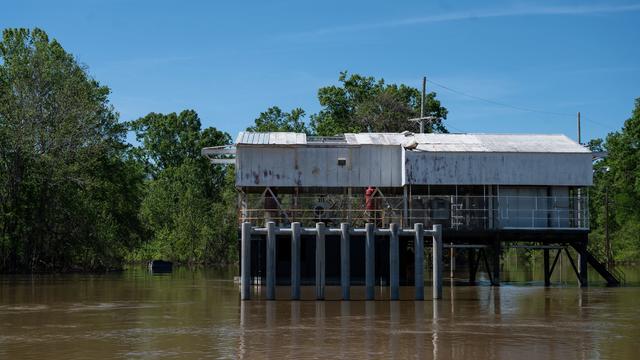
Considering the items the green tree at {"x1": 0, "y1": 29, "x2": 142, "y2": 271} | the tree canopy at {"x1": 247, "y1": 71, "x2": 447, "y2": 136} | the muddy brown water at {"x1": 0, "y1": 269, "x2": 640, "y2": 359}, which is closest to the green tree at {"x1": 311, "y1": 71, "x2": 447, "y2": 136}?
the tree canopy at {"x1": 247, "y1": 71, "x2": 447, "y2": 136}

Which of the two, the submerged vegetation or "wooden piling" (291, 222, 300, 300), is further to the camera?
the submerged vegetation

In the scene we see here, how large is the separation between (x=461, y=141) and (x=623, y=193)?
49038mm

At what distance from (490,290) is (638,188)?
46442 mm

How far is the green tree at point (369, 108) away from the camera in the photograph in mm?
78375

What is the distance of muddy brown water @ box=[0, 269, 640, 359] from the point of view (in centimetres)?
2248

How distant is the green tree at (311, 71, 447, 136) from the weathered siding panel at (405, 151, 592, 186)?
3442cm

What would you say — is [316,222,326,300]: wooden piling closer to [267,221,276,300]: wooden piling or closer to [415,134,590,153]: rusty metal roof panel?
[267,221,276,300]: wooden piling

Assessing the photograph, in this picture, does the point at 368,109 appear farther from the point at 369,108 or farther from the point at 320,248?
the point at 320,248

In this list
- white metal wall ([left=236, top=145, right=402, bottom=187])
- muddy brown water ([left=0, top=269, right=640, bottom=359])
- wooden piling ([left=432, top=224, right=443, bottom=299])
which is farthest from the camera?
white metal wall ([left=236, top=145, right=402, bottom=187])

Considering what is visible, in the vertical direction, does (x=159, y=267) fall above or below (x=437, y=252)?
below

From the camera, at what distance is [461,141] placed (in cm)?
4538

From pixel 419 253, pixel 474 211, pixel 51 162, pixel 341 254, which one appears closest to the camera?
pixel 341 254

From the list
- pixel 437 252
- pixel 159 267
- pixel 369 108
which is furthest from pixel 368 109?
pixel 437 252

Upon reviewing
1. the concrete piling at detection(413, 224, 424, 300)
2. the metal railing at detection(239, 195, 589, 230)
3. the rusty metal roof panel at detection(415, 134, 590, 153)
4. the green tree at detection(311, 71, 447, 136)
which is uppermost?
the green tree at detection(311, 71, 447, 136)
